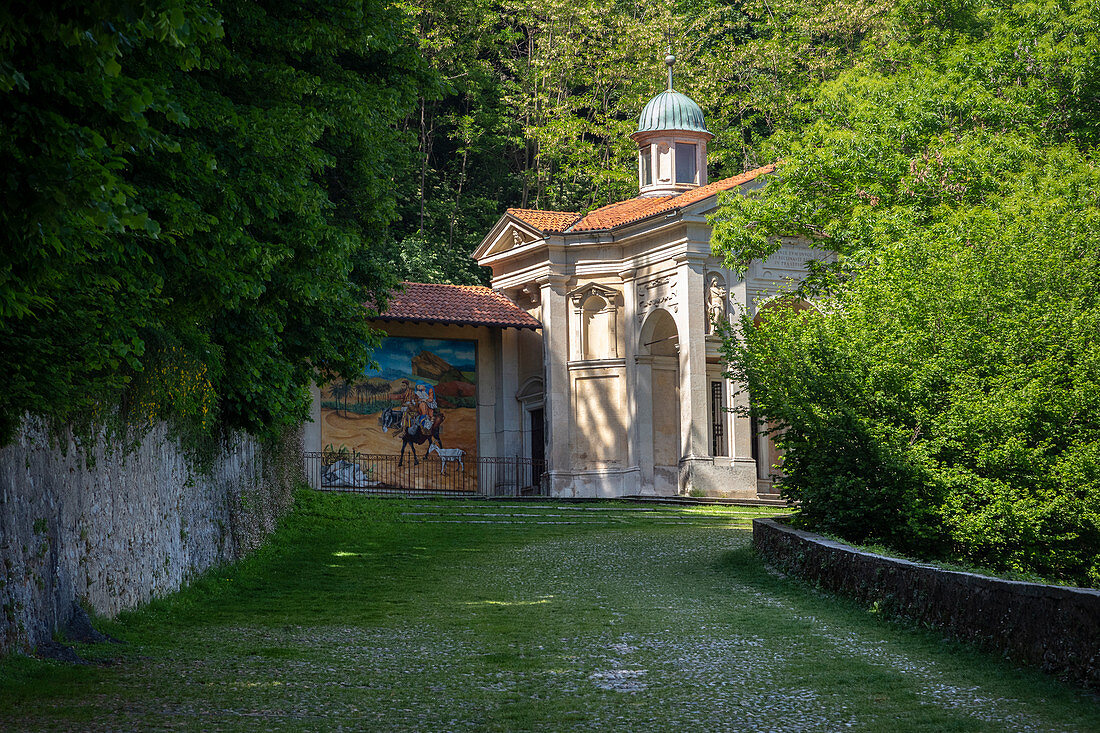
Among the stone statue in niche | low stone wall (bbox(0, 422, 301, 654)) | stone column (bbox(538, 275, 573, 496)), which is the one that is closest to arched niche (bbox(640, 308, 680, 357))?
the stone statue in niche

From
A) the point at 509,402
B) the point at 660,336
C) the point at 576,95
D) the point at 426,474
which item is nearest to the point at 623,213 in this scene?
the point at 660,336

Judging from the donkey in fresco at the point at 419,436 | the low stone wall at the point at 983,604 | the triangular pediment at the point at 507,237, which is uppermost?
the triangular pediment at the point at 507,237

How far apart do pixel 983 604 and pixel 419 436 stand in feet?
91.3

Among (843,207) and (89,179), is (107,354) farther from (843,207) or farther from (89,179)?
(843,207)

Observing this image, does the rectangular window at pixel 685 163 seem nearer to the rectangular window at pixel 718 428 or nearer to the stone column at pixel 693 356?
the stone column at pixel 693 356

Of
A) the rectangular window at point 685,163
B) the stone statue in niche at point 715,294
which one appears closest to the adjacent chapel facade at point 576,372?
the stone statue in niche at point 715,294

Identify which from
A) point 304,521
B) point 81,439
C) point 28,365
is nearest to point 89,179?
point 28,365

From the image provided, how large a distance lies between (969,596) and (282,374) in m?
8.82

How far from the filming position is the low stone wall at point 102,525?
31.7ft

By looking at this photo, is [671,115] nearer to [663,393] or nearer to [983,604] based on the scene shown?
[663,393]

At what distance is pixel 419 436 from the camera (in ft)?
122

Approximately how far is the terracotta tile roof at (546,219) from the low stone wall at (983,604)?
80.1 feet

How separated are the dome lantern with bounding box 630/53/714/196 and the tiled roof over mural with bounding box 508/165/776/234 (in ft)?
2.50

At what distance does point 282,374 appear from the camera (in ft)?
52.3
